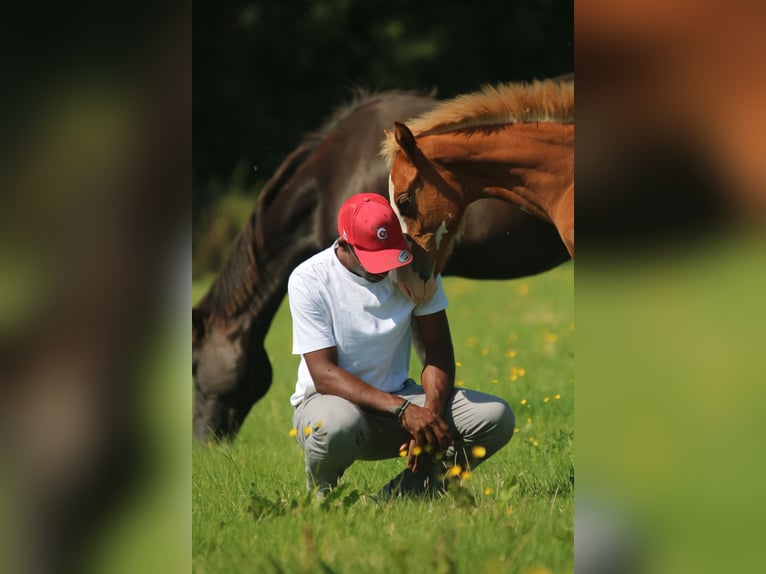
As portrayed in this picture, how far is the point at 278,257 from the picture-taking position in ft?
18.4

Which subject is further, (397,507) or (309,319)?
(309,319)

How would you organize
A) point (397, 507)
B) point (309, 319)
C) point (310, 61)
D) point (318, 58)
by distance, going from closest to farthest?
point (397, 507) < point (309, 319) < point (310, 61) < point (318, 58)

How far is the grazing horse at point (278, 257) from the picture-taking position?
17.8 ft

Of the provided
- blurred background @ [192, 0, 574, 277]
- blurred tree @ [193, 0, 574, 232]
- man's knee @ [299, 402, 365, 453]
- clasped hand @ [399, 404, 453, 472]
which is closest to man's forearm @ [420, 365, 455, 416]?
clasped hand @ [399, 404, 453, 472]

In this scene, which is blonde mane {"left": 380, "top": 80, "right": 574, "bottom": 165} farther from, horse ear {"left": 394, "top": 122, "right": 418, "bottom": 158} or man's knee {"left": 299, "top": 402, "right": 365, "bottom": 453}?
man's knee {"left": 299, "top": 402, "right": 365, "bottom": 453}

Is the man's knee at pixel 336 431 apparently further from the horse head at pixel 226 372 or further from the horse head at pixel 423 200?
the horse head at pixel 226 372

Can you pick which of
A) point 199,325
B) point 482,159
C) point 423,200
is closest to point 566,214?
point 482,159

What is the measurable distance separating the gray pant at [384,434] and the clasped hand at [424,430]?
0.11m

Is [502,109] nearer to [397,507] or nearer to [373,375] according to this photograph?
[373,375]

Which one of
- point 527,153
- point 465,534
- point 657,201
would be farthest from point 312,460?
point 657,201

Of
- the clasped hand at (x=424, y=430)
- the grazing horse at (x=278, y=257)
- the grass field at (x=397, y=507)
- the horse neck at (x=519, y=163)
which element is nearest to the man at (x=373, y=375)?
the clasped hand at (x=424, y=430)

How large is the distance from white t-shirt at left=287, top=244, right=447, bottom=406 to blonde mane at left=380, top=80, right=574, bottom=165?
23.1 inches

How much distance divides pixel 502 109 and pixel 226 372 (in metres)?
2.61

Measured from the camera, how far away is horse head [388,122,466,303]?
3.66 meters
